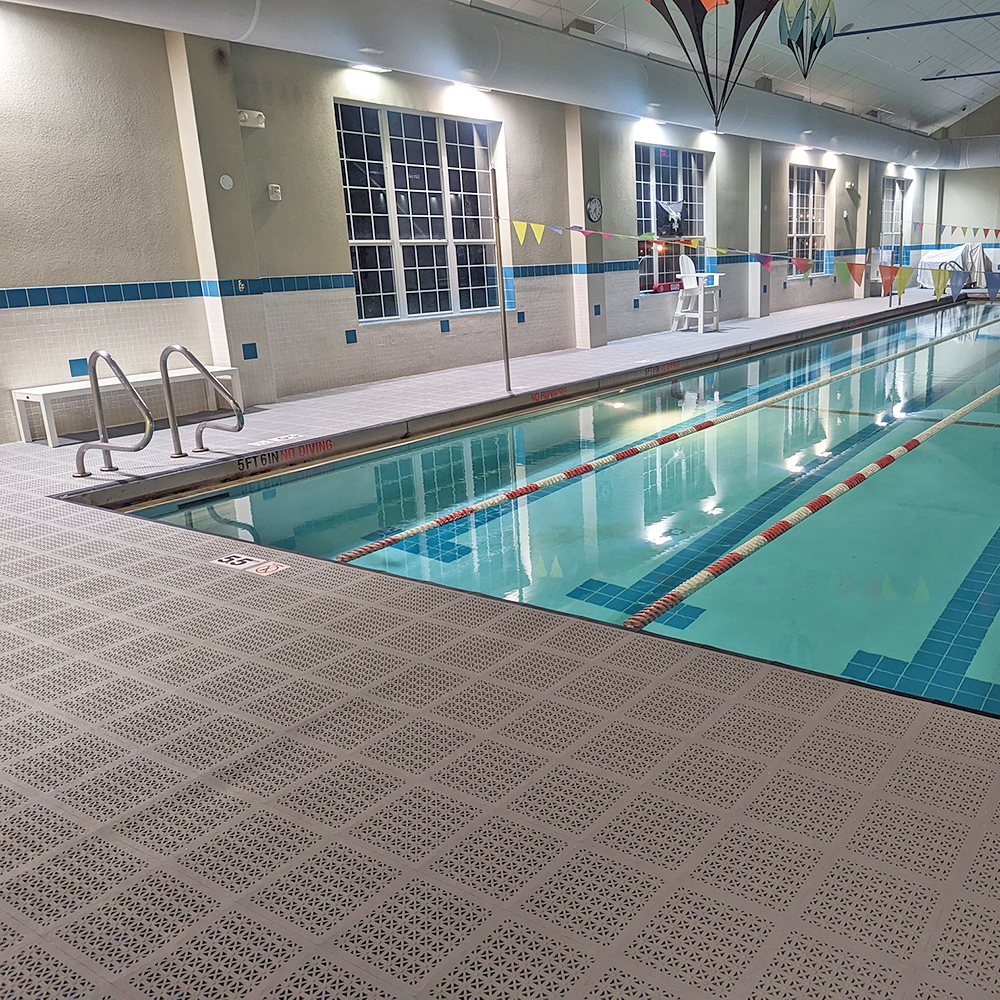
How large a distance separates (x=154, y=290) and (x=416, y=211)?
3.48 metres

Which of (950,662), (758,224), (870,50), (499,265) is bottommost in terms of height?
(950,662)

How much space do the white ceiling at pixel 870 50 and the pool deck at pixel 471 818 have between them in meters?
9.12

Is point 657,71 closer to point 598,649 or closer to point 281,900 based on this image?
point 598,649

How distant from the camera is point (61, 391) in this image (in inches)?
254

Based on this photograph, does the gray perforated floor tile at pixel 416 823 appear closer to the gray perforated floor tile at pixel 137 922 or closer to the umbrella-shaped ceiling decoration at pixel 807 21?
the gray perforated floor tile at pixel 137 922

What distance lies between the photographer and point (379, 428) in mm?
6617

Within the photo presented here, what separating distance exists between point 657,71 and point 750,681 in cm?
1013

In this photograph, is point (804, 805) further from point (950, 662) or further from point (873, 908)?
point (950, 662)

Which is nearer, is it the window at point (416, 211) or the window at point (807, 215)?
the window at point (416, 211)

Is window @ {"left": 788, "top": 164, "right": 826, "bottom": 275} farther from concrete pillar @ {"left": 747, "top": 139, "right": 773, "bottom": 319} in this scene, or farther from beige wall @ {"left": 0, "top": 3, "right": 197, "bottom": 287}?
beige wall @ {"left": 0, "top": 3, "right": 197, "bottom": 287}

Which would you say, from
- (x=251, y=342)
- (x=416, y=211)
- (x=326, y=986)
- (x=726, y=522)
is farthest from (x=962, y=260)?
(x=326, y=986)

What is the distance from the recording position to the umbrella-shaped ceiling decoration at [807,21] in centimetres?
1076

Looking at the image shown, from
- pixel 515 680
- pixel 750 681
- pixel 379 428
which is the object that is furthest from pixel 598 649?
pixel 379 428

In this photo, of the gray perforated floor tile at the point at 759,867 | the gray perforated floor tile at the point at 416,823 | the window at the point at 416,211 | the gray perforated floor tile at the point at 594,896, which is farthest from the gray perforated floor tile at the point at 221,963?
the window at the point at 416,211
